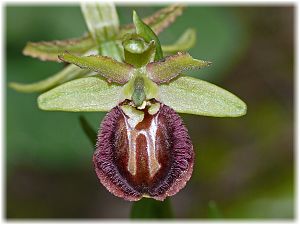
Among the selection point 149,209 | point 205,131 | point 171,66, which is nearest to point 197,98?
point 171,66

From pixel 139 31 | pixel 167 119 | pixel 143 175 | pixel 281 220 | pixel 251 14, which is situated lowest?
pixel 281 220

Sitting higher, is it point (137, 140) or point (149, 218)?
point (137, 140)

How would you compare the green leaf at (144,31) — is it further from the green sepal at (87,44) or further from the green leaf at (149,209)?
the green leaf at (149,209)

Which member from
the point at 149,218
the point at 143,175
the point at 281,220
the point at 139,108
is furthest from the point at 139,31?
the point at 281,220

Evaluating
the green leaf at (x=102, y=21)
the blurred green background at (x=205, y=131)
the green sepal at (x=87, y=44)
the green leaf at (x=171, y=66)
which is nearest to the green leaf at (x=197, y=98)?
the green leaf at (x=171, y=66)

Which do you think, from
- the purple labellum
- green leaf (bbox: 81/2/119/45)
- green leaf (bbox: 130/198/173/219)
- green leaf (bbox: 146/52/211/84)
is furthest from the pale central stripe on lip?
green leaf (bbox: 81/2/119/45)

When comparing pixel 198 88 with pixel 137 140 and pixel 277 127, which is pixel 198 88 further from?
pixel 277 127
